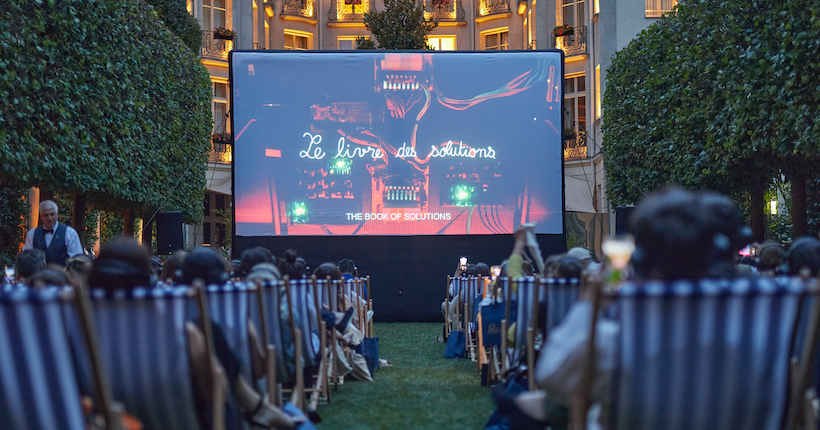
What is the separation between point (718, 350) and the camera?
6.42ft

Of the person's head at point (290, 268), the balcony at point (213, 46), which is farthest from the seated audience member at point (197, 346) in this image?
the balcony at point (213, 46)

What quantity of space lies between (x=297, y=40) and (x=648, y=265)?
27.7 metres

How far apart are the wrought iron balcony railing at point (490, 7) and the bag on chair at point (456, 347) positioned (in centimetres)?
2207

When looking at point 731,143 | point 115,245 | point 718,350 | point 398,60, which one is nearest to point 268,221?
point 398,60

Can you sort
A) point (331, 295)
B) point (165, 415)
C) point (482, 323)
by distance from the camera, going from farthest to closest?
point (331, 295) → point (482, 323) → point (165, 415)

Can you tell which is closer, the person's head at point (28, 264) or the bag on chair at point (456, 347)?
the person's head at point (28, 264)

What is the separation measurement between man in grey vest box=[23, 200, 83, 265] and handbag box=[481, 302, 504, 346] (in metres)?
3.87

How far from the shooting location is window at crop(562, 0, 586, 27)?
23938mm

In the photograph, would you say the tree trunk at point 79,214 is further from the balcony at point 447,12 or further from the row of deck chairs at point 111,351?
the balcony at point 447,12

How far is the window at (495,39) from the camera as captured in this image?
93.9 ft

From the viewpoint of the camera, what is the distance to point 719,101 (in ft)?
37.0

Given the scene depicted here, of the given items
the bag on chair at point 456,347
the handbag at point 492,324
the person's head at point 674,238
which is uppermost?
the person's head at point 674,238

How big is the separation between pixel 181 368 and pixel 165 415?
147 mm

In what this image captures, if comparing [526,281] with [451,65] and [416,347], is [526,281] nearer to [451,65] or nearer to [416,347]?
[416,347]
